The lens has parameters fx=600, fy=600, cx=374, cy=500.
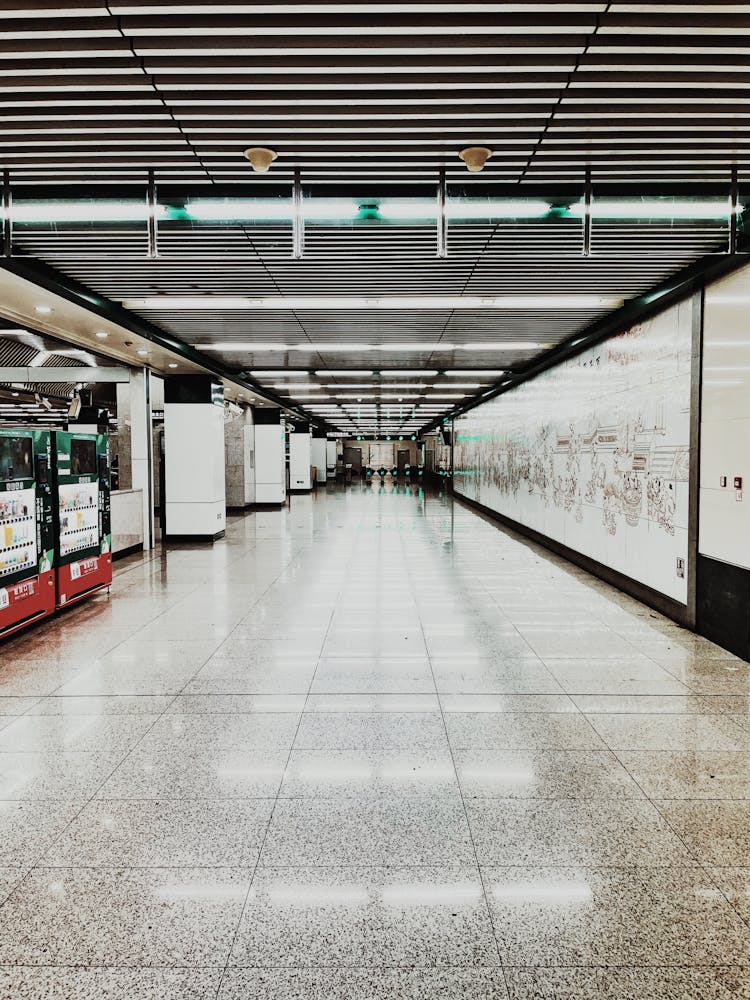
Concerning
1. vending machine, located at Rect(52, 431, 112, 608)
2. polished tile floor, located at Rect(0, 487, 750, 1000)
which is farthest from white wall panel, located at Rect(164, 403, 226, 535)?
polished tile floor, located at Rect(0, 487, 750, 1000)

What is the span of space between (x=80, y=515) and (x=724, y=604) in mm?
6914

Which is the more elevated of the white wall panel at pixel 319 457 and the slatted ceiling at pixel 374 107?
the slatted ceiling at pixel 374 107

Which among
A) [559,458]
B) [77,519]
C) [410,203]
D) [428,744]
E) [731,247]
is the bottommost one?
[428,744]

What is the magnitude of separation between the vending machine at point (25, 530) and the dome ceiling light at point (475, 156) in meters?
4.68

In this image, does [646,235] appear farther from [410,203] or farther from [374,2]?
[374,2]

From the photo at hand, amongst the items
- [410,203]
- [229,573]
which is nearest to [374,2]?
[410,203]

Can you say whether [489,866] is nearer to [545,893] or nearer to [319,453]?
[545,893]

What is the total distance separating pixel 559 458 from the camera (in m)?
10.9

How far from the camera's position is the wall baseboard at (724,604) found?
204 inches

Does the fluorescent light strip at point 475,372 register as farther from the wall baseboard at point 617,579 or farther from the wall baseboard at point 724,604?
the wall baseboard at point 724,604

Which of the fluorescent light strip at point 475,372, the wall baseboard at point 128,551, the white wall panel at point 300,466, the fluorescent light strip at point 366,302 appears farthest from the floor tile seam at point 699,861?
the white wall panel at point 300,466

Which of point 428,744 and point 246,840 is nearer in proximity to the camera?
point 246,840

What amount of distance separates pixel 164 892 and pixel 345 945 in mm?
752

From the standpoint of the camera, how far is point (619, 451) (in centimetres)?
800
